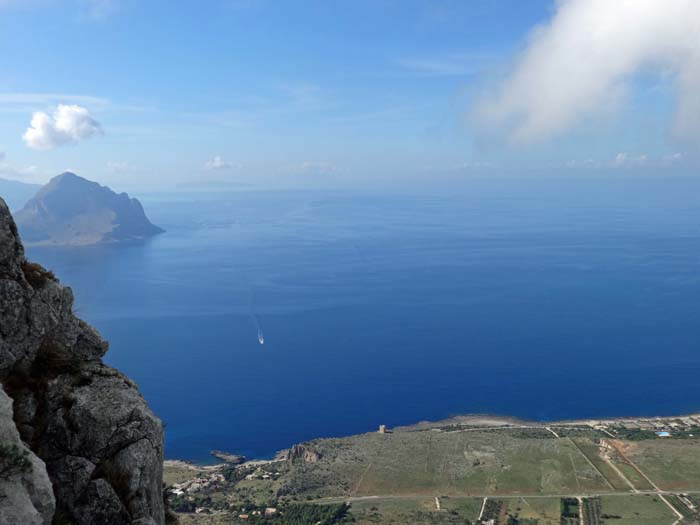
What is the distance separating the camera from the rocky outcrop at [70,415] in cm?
906

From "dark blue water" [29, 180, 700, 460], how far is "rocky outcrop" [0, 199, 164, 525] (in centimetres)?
6284

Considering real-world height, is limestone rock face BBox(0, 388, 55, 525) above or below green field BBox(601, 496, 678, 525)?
above

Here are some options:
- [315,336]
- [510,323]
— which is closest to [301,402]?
[315,336]

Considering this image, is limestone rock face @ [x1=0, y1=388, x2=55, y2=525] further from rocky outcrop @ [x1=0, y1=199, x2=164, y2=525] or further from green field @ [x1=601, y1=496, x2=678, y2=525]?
Result: green field @ [x1=601, y1=496, x2=678, y2=525]

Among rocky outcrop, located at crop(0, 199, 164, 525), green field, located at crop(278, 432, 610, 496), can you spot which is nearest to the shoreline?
green field, located at crop(278, 432, 610, 496)

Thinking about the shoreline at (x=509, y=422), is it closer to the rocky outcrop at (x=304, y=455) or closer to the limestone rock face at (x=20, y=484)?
the rocky outcrop at (x=304, y=455)

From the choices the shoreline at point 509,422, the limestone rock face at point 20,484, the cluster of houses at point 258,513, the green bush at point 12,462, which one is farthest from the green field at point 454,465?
the green bush at point 12,462

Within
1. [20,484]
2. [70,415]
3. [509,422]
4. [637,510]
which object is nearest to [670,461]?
[637,510]

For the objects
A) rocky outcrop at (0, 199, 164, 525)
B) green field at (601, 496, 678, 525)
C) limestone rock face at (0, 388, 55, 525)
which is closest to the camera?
limestone rock face at (0, 388, 55, 525)

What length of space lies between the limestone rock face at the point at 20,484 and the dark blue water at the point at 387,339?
6490 centimetres

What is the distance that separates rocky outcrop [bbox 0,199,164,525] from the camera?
9.06 m

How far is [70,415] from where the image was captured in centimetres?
950

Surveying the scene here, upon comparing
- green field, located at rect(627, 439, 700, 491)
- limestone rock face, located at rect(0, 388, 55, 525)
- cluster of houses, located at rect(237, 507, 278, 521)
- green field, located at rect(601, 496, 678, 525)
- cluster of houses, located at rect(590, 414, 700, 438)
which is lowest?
cluster of houses, located at rect(590, 414, 700, 438)

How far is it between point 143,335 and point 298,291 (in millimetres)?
43559
